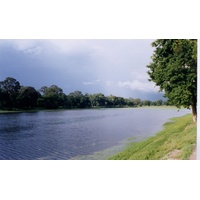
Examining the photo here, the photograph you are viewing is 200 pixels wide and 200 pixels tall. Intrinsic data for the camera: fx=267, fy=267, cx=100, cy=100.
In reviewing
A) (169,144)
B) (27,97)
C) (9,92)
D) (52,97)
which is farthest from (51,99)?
(169,144)

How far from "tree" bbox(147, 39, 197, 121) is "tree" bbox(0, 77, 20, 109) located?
8.92 feet

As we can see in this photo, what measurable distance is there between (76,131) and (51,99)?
0.90m

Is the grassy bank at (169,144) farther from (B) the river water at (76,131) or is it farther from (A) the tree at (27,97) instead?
(A) the tree at (27,97)

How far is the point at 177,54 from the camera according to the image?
548cm

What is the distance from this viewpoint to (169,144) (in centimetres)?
525

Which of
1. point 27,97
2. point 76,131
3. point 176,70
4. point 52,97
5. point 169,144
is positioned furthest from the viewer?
point 76,131

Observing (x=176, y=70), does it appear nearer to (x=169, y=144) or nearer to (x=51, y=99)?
(x=169, y=144)

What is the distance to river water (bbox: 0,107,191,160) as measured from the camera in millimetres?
5469

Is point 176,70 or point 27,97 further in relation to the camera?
point 27,97
